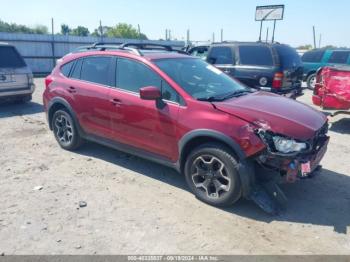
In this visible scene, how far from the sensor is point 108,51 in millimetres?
5250

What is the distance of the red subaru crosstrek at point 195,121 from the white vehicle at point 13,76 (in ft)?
13.4

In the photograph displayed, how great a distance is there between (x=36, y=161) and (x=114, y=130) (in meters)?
1.51

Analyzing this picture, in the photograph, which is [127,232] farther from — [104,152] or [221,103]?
[104,152]

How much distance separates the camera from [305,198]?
431 centimetres

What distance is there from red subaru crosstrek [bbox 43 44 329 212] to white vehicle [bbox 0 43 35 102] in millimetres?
4092

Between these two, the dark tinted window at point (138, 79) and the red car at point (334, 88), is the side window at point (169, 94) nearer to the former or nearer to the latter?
the dark tinted window at point (138, 79)

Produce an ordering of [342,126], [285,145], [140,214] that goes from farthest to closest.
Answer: [342,126] < [140,214] < [285,145]

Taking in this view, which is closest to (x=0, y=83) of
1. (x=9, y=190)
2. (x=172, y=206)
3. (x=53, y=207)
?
(x=9, y=190)

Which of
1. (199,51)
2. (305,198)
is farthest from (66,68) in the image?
(199,51)

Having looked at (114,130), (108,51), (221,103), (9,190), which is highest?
(108,51)

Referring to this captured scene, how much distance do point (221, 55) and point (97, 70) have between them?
212 inches

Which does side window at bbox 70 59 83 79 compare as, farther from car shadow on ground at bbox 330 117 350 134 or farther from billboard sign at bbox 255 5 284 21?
billboard sign at bbox 255 5 284 21

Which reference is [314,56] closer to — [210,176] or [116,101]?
[116,101]

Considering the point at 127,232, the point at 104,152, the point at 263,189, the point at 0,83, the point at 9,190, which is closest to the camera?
the point at 127,232
